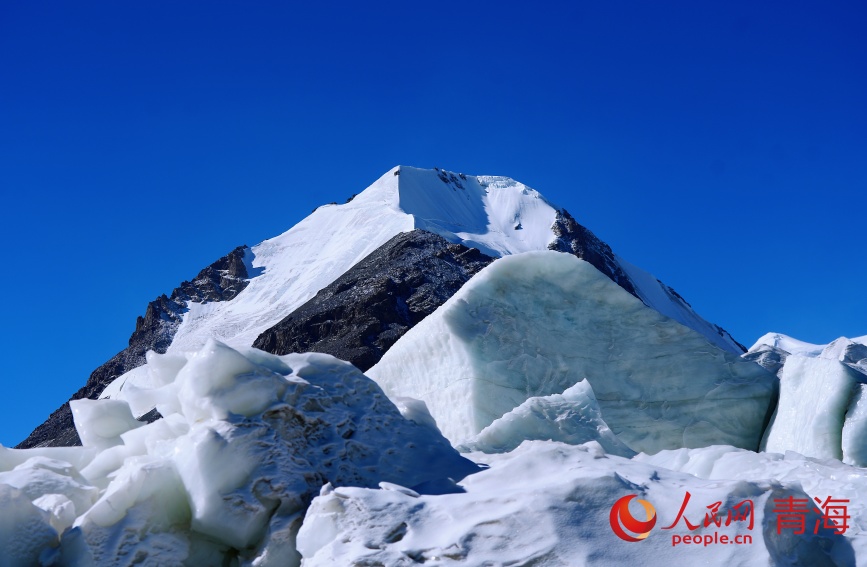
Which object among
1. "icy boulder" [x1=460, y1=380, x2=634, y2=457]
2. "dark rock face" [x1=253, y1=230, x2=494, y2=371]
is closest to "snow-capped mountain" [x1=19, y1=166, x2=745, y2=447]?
"dark rock face" [x1=253, y1=230, x2=494, y2=371]

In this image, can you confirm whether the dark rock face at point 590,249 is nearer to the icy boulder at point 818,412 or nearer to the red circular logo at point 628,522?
the icy boulder at point 818,412

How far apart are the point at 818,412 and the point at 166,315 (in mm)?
56144

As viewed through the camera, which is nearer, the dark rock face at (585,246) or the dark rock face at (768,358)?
the dark rock face at (768,358)

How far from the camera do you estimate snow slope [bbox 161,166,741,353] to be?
53.0 metres

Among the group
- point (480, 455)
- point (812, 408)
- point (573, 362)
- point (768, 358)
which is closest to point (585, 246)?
point (768, 358)

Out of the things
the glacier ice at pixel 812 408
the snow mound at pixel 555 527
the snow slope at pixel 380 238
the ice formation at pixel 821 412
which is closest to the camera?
the snow mound at pixel 555 527

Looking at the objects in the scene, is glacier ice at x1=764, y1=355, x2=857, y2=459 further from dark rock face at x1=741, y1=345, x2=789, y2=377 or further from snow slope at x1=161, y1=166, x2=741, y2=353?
snow slope at x1=161, y1=166, x2=741, y2=353

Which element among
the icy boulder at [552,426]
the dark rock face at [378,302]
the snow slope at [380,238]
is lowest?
the icy boulder at [552,426]

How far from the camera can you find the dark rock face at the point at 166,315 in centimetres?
5506

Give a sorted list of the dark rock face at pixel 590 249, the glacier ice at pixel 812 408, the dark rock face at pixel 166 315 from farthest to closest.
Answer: the dark rock face at pixel 590 249, the dark rock face at pixel 166 315, the glacier ice at pixel 812 408

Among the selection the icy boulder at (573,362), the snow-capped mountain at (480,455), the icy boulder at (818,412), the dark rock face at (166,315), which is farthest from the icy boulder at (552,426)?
the dark rock face at (166,315)

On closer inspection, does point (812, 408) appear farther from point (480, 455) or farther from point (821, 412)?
point (480, 455)

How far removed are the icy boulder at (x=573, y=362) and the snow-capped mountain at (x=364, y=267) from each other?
25.9m

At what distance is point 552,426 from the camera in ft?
24.4
